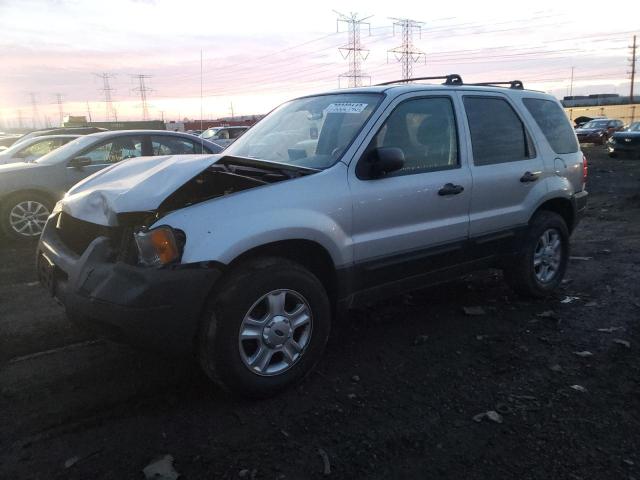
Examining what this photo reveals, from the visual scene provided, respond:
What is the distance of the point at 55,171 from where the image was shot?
25.3 feet

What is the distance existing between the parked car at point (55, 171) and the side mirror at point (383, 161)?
546cm

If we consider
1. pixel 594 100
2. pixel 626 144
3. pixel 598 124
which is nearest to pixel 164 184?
pixel 626 144

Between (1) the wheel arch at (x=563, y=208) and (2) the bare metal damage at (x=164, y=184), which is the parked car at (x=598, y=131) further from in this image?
(2) the bare metal damage at (x=164, y=184)

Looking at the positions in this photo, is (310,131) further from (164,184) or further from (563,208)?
(563,208)

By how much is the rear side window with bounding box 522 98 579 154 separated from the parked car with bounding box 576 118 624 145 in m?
28.6

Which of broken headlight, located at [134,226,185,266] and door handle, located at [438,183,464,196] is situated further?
door handle, located at [438,183,464,196]

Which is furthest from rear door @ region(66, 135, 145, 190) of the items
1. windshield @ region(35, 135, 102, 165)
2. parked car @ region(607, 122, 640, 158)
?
parked car @ region(607, 122, 640, 158)

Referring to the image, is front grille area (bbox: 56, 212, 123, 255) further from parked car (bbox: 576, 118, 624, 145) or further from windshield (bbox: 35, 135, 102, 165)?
parked car (bbox: 576, 118, 624, 145)

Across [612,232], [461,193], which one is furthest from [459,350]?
[612,232]

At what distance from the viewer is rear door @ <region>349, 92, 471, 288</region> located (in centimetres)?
356

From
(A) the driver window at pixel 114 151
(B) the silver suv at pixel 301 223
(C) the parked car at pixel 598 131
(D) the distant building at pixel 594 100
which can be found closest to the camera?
(B) the silver suv at pixel 301 223

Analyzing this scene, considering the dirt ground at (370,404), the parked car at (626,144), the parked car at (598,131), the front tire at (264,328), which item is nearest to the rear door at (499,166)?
the dirt ground at (370,404)

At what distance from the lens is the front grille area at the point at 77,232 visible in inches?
133

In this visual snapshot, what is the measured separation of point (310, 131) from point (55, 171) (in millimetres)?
5264
